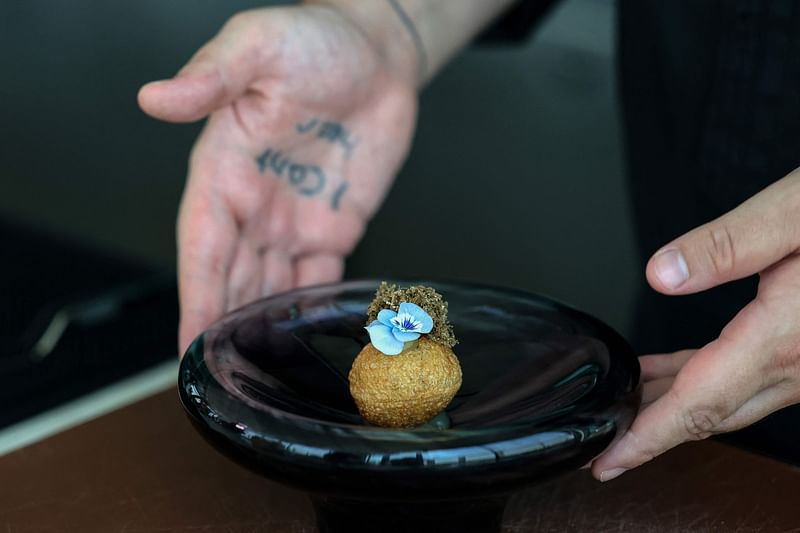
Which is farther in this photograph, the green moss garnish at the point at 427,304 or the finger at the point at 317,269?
the finger at the point at 317,269

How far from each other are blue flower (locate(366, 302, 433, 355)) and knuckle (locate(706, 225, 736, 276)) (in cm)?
20

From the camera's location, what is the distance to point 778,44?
1019mm

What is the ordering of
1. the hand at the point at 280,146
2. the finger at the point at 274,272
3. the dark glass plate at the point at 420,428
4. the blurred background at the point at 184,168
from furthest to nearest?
the blurred background at the point at 184,168, the finger at the point at 274,272, the hand at the point at 280,146, the dark glass plate at the point at 420,428

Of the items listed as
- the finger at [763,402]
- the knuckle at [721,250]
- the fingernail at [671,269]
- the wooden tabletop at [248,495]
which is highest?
the knuckle at [721,250]

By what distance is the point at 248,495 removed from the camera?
Result: 0.79 m

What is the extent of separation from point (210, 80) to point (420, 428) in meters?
0.43

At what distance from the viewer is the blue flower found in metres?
0.70

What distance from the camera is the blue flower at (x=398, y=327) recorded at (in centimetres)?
70

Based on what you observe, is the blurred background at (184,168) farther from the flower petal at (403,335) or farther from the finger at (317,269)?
the flower petal at (403,335)

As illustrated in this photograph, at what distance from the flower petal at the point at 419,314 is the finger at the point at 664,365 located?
0.21 meters

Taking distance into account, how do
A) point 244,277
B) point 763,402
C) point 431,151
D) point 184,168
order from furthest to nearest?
point 431,151, point 184,168, point 244,277, point 763,402

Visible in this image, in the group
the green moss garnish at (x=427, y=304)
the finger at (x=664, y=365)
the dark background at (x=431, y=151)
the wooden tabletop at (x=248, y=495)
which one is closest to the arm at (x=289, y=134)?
the wooden tabletop at (x=248, y=495)

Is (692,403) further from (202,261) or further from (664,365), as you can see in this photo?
(202,261)

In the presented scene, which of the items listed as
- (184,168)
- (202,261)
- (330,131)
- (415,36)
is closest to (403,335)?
(202,261)
